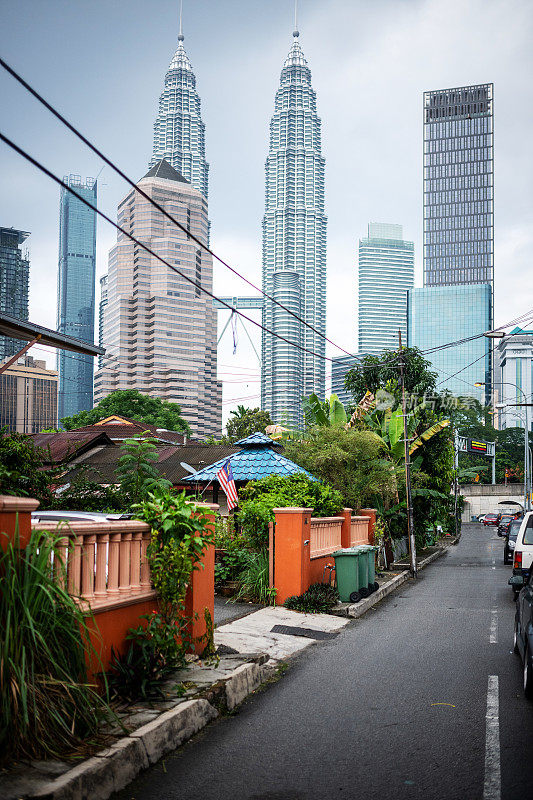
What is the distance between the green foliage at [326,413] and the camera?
87.0 feet

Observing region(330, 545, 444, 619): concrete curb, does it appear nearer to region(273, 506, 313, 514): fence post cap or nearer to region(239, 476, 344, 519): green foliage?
region(273, 506, 313, 514): fence post cap

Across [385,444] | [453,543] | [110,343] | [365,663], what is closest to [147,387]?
[110,343]

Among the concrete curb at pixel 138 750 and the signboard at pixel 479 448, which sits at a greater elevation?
the signboard at pixel 479 448

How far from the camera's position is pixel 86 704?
5.54 meters

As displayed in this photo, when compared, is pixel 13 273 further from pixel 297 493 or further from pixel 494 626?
pixel 494 626

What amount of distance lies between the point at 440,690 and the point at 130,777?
3.97 metres

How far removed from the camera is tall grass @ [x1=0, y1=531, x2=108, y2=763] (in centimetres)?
488

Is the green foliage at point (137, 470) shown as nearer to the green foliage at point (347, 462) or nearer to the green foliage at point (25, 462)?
the green foliage at point (25, 462)

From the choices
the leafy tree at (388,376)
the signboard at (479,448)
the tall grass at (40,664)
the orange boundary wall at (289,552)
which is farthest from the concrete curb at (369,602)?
the signboard at (479,448)

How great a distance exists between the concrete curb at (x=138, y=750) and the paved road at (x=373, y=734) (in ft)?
0.33

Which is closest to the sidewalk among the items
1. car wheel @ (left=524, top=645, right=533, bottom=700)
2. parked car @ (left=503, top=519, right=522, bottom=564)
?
car wheel @ (left=524, top=645, right=533, bottom=700)

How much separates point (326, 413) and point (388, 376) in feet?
22.5

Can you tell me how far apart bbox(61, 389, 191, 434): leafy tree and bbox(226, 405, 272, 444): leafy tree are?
55.9 ft

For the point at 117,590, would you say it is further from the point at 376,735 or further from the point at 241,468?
the point at 241,468
